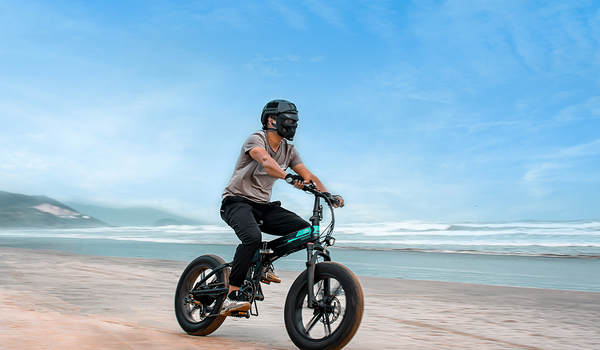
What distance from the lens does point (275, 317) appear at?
509 cm

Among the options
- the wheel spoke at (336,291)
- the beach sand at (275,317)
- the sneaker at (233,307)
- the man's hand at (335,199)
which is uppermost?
the man's hand at (335,199)

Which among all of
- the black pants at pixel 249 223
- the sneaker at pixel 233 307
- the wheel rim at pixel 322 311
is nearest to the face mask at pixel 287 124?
the black pants at pixel 249 223

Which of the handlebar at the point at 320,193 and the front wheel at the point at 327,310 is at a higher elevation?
the handlebar at the point at 320,193

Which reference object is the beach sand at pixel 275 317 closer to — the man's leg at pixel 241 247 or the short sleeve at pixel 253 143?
the man's leg at pixel 241 247

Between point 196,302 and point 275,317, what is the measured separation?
107 centimetres

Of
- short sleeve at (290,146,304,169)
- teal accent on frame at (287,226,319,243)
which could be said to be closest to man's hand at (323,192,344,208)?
teal accent on frame at (287,226,319,243)

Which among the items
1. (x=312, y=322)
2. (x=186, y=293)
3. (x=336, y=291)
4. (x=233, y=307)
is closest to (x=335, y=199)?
(x=336, y=291)

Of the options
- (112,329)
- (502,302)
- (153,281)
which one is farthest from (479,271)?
(112,329)

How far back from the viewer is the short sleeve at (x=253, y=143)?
3840 mm

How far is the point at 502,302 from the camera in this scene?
6.52m

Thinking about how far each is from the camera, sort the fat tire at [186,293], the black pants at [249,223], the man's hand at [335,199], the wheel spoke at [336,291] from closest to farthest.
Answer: the wheel spoke at [336,291], the man's hand at [335,199], the black pants at [249,223], the fat tire at [186,293]

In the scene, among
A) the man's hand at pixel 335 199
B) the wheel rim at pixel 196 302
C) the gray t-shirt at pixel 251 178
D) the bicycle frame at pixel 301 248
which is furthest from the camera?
the wheel rim at pixel 196 302

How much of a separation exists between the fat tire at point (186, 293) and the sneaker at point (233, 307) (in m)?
0.19

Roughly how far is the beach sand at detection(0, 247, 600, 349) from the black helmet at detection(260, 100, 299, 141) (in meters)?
1.73
